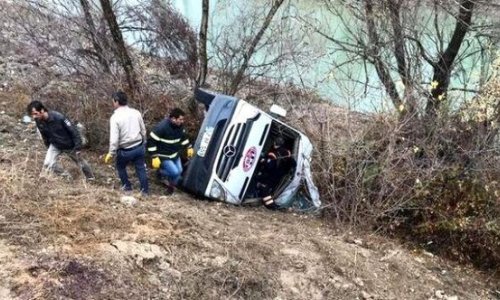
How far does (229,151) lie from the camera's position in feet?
24.0

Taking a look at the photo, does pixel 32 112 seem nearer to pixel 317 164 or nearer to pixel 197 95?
pixel 197 95

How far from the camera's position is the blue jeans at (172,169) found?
7312 mm

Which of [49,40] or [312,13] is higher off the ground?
[312,13]

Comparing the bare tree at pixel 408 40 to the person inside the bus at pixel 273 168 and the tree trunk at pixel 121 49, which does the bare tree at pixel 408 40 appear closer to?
the person inside the bus at pixel 273 168

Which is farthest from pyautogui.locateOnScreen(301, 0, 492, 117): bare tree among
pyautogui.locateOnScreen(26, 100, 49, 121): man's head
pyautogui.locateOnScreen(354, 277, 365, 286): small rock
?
pyautogui.locateOnScreen(26, 100, 49, 121): man's head

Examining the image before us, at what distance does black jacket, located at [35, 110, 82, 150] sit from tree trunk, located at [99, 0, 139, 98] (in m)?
2.57

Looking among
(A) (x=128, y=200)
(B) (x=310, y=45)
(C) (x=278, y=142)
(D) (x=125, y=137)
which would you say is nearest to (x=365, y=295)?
(A) (x=128, y=200)

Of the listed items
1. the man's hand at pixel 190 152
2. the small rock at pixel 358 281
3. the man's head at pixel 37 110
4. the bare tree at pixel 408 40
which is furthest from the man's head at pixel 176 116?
the bare tree at pixel 408 40

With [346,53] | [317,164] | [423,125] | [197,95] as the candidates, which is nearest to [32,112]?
[197,95]

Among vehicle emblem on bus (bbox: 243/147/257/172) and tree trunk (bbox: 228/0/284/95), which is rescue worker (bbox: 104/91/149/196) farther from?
tree trunk (bbox: 228/0/284/95)

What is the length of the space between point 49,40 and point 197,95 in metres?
3.44

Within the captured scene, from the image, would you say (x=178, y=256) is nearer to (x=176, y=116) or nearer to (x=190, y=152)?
(x=176, y=116)

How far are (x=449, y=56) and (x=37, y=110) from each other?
6.20m

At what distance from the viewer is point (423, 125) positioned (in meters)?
7.78
